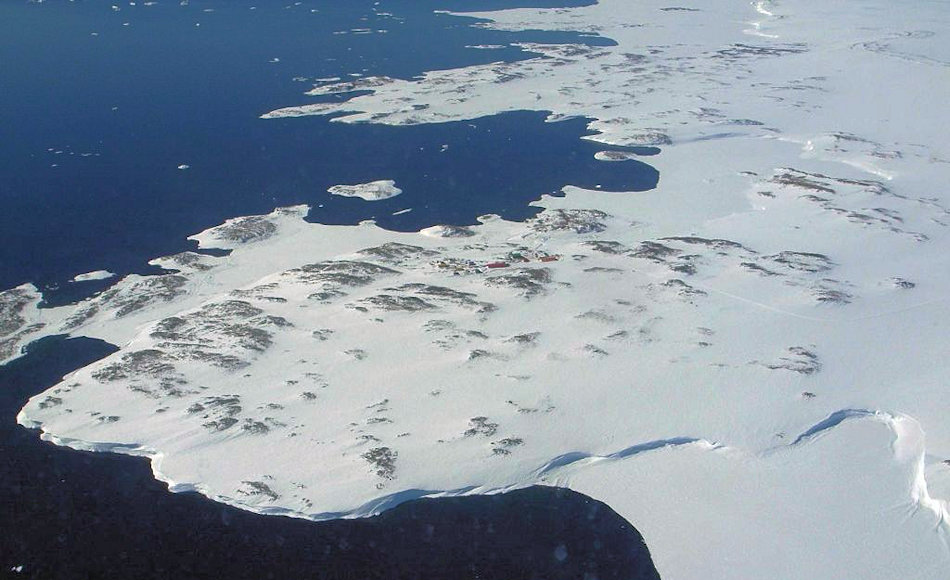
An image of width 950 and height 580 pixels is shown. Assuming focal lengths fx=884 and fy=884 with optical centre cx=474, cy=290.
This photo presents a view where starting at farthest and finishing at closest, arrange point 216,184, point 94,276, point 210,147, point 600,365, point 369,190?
point 210,147, point 216,184, point 369,190, point 94,276, point 600,365

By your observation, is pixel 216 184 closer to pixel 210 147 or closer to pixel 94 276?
pixel 210 147

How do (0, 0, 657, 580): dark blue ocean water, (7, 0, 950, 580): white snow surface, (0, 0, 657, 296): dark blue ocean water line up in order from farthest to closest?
(0, 0, 657, 296): dark blue ocean water → (7, 0, 950, 580): white snow surface → (0, 0, 657, 580): dark blue ocean water

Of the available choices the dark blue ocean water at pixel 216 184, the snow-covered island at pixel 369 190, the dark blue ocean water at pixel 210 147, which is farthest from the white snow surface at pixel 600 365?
the snow-covered island at pixel 369 190

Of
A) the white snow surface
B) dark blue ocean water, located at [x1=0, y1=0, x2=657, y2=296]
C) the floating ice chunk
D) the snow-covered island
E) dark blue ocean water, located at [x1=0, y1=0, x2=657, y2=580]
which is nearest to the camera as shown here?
dark blue ocean water, located at [x1=0, y1=0, x2=657, y2=580]

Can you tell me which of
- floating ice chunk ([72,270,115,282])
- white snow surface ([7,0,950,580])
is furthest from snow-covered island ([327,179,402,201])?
floating ice chunk ([72,270,115,282])

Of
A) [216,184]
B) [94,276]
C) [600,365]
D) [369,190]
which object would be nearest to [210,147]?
[216,184]

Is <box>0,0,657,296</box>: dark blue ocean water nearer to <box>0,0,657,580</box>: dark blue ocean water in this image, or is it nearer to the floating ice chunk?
<box>0,0,657,580</box>: dark blue ocean water
